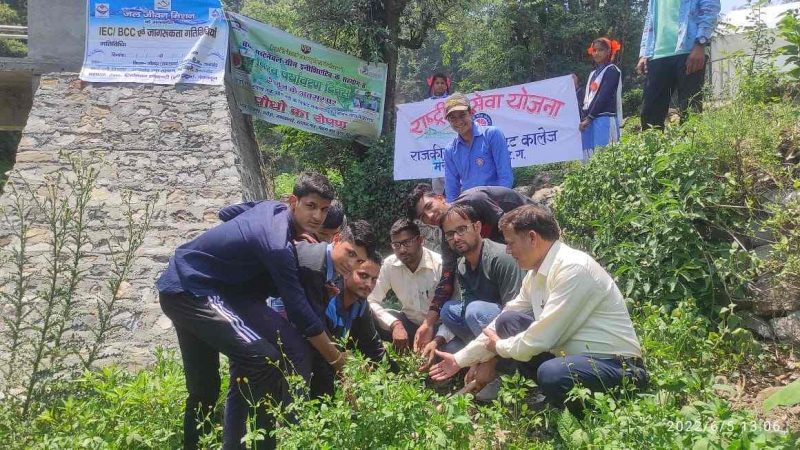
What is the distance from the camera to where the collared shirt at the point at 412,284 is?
4.21m

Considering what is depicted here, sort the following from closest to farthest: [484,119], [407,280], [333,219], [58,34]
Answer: [333,219] → [407,280] → [484,119] → [58,34]

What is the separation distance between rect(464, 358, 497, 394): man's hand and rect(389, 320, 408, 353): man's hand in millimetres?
646

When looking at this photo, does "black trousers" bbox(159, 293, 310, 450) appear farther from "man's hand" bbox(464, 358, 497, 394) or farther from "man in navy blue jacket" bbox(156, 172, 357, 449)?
"man's hand" bbox(464, 358, 497, 394)

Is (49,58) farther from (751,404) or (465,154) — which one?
(751,404)

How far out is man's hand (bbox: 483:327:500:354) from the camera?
3.17 m

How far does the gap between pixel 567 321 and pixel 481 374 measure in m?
0.68

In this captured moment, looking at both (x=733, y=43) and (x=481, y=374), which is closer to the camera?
(x=481, y=374)

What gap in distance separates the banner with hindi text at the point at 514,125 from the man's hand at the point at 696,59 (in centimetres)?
138

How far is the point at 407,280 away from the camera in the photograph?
14.0 feet

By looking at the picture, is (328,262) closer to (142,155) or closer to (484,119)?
(142,155)

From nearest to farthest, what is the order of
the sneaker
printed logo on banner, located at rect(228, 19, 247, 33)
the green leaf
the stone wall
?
1. the green leaf
2. the sneaker
3. the stone wall
4. printed logo on banner, located at rect(228, 19, 247, 33)

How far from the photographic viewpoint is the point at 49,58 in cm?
747

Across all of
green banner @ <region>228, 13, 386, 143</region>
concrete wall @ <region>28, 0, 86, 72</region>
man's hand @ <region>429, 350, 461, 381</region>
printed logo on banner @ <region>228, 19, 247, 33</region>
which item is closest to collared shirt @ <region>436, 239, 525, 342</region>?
man's hand @ <region>429, 350, 461, 381</region>

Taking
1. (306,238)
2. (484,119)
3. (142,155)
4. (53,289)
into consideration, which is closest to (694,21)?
(484,119)
